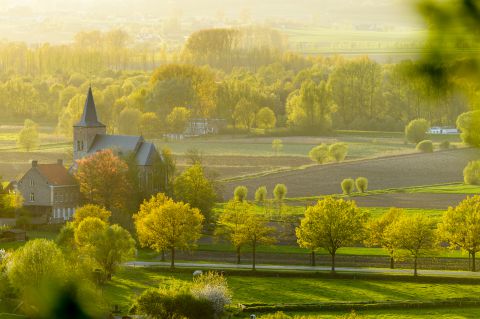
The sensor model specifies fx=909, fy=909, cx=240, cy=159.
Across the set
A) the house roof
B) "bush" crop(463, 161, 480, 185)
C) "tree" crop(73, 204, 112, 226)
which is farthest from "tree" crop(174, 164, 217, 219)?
"bush" crop(463, 161, 480, 185)

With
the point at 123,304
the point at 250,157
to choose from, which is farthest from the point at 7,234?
the point at 250,157

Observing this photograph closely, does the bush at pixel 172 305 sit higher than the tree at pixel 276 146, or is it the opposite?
the tree at pixel 276 146

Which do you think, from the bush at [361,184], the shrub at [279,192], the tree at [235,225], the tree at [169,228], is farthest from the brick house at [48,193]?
the bush at [361,184]

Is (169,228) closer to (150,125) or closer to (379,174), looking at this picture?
(379,174)

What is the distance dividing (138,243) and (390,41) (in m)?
111

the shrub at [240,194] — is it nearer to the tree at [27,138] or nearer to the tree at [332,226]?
the tree at [332,226]

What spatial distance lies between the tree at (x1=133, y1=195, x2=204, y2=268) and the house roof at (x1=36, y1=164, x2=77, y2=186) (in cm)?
1462

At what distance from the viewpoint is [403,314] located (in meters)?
40.9

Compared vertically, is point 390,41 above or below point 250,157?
above

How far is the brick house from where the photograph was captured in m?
69.5

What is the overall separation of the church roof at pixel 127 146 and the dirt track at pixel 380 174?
9556 mm

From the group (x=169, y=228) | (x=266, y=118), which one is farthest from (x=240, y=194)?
(x=266, y=118)

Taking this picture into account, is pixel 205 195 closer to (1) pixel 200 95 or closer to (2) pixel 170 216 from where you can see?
(2) pixel 170 216

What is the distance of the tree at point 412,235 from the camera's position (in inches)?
2057
